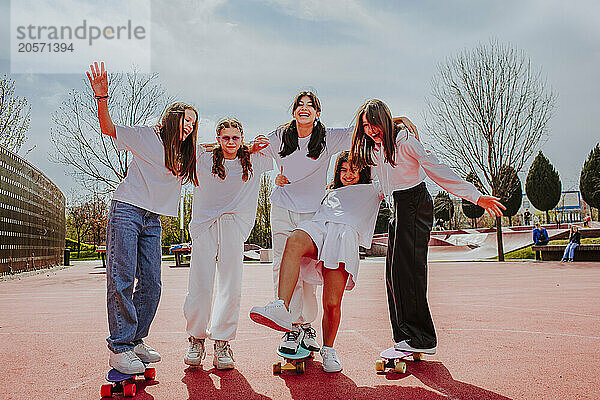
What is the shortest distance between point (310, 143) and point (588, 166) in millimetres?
45838

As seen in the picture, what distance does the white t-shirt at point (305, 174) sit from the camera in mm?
4438

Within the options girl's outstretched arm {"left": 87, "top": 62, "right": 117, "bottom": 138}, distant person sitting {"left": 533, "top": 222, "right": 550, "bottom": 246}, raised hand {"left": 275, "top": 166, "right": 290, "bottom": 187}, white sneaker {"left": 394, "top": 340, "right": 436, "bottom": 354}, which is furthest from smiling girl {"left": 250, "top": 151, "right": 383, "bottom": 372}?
distant person sitting {"left": 533, "top": 222, "right": 550, "bottom": 246}

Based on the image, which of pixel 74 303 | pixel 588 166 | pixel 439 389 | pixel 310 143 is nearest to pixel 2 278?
pixel 74 303

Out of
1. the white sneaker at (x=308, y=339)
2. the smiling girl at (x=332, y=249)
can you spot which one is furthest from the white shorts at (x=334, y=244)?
the white sneaker at (x=308, y=339)

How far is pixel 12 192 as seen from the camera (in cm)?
1786

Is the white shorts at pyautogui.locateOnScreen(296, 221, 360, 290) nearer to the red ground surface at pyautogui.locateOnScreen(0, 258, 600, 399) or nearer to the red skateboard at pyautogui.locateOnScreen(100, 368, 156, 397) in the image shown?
the red ground surface at pyautogui.locateOnScreen(0, 258, 600, 399)

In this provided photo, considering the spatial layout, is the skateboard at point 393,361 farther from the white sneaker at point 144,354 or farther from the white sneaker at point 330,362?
the white sneaker at point 144,354

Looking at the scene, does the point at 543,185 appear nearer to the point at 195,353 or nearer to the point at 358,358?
the point at 358,358

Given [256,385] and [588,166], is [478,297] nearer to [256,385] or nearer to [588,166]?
[256,385]

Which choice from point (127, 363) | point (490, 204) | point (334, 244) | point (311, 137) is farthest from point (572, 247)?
point (127, 363)

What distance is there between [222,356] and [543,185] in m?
49.7

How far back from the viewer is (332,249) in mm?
4012

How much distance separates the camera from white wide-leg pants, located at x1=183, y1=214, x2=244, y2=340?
4242 mm

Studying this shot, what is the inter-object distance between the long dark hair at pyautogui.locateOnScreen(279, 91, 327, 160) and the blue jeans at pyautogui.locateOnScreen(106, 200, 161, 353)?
4.18 feet
